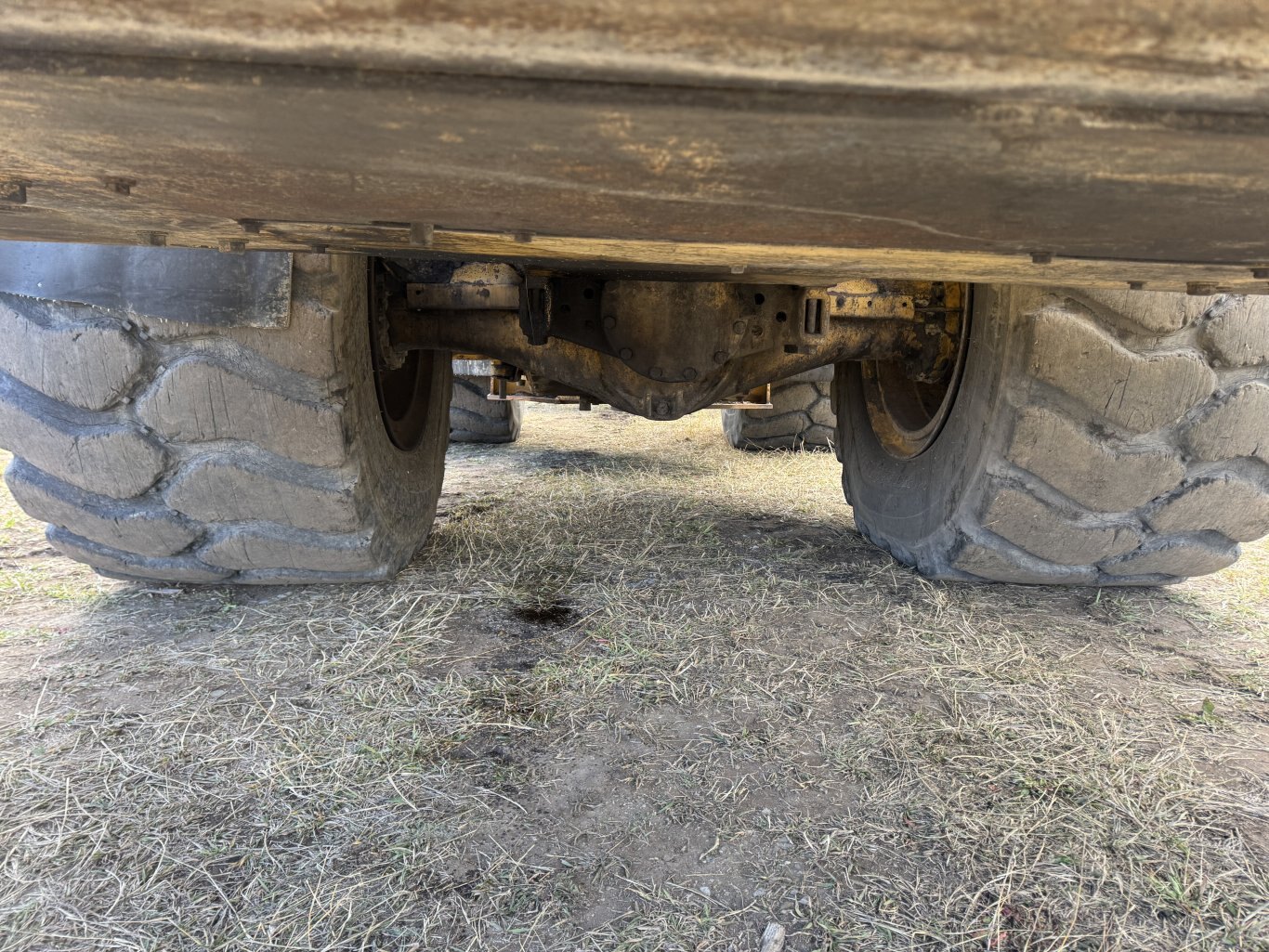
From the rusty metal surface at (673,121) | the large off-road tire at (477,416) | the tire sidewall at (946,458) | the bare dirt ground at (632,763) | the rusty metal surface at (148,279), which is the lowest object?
the large off-road tire at (477,416)

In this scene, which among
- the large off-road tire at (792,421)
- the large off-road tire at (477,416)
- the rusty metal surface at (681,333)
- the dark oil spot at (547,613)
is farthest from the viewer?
the large off-road tire at (477,416)

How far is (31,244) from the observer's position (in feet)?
3.73

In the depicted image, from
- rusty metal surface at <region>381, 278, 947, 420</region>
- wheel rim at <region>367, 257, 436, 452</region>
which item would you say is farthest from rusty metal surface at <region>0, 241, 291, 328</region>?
rusty metal surface at <region>381, 278, 947, 420</region>

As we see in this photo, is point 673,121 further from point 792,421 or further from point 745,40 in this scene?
point 792,421

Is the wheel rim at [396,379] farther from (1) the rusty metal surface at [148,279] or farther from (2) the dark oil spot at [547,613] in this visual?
(2) the dark oil spot at [547,613]

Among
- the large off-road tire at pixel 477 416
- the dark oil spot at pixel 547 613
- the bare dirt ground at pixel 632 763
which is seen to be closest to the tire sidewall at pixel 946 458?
the bare dirt ground at pixel 632 763

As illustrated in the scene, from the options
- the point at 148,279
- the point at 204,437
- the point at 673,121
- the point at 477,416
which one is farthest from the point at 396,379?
the point at 477,416

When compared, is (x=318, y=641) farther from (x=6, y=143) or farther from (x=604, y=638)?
(x=6, y=143)

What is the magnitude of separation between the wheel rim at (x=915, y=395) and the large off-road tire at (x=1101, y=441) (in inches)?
1.8

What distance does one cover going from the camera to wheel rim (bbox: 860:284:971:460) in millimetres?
1669

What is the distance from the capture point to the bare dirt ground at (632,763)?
78cm

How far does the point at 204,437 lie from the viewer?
129cm

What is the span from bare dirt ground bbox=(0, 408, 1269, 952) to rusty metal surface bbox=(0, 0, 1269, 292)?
631 millimetres

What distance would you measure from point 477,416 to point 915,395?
2.44 meters
